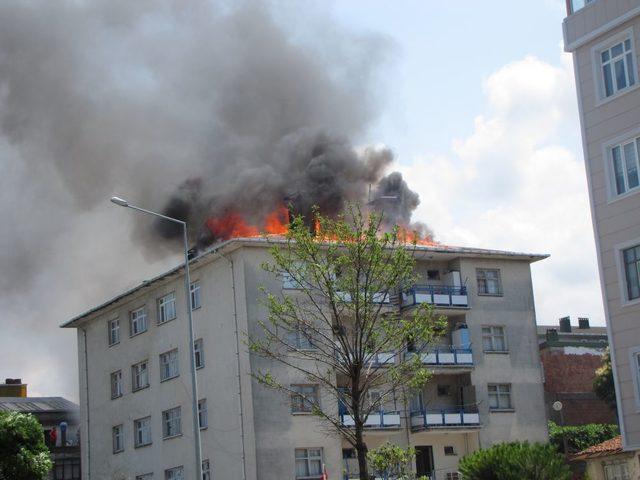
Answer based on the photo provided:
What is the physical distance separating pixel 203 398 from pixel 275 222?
17464 millimetres

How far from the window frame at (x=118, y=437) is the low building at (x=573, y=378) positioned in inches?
1076

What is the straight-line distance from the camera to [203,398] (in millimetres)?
57312

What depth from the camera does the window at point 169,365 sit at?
60.0 metres

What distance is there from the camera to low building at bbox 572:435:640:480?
4484cm

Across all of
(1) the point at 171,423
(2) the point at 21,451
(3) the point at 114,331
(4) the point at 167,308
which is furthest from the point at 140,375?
(2) the point at 21,451

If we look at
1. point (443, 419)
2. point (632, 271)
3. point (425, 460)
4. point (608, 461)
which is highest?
point (632, 271)

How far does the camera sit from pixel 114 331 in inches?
2633

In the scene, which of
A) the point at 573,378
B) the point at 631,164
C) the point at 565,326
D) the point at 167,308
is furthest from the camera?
the point at 565,326

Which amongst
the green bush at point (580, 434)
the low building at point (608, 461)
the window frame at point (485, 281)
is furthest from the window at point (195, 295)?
the green bush at point (580, 434)

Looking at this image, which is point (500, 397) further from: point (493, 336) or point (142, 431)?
point (142, 431)

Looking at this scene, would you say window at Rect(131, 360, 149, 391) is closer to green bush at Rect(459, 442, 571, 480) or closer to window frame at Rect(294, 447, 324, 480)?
window frame at Rect(294, 447, 324, 480)

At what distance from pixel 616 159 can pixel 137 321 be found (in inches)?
1391

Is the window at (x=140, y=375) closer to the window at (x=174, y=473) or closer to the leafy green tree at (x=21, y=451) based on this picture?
the window at (x=174, y=473)

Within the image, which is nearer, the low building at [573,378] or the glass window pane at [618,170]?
the glass window pane at [618,170]
